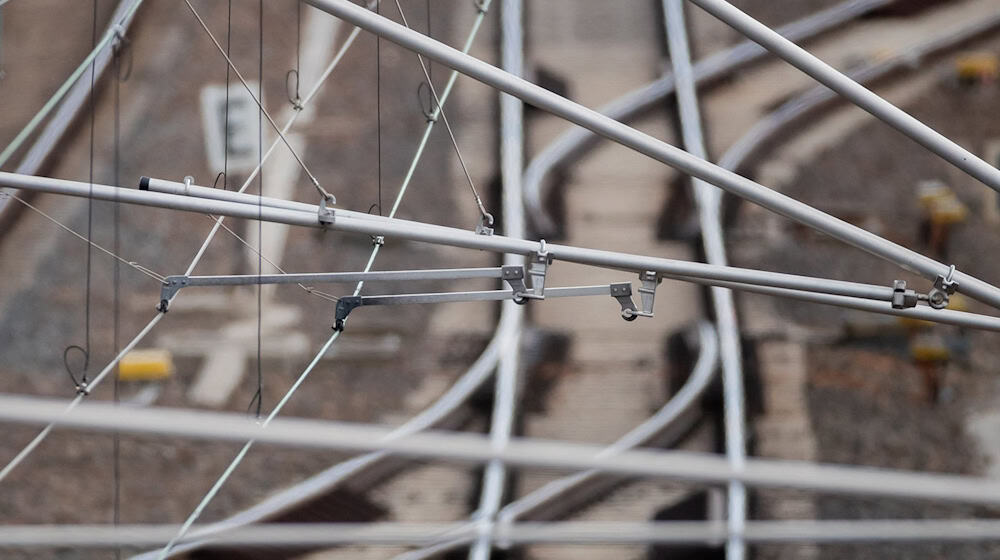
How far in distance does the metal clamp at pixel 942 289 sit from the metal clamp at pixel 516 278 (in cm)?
259

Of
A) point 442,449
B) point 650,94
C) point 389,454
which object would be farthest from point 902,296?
point 650,94

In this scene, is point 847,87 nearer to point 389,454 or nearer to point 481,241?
point 481,241

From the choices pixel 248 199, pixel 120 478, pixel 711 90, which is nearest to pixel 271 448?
pixel 120 478

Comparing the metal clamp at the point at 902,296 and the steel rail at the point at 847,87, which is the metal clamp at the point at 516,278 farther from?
the metal clamp at the point at 902,296

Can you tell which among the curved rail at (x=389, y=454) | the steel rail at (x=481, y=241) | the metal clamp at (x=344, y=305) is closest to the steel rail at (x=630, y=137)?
the steel rail at (x=481, y=241)

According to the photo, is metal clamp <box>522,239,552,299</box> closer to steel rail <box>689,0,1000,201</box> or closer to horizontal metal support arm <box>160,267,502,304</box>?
horizontal metal support arm <box>160,267,502,304</box>

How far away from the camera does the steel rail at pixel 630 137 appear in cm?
740

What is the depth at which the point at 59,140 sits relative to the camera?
16.3 meters

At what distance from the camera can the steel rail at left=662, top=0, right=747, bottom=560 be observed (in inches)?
523

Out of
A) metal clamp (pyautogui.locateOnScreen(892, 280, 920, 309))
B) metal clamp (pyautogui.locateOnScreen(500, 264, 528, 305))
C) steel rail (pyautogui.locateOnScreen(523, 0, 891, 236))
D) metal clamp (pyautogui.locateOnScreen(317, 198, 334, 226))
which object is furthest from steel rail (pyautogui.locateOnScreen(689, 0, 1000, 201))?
steel rail (pyautogui.locateOnScreen(523, 0, 891, 236))

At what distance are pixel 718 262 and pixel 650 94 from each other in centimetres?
415

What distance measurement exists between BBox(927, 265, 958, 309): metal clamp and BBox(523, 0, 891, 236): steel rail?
886cm

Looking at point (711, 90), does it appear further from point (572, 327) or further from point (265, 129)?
point (265, 129)

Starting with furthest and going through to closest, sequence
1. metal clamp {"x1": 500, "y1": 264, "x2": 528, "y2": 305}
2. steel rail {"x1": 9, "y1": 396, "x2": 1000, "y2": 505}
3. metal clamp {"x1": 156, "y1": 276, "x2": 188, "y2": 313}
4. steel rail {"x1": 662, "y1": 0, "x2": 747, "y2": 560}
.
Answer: steel rail {"x1": 662, "y1": 0, "x2": 747, "y2": 560} → metal clamp {"x1": 156, "y1": 276, "x2": 188, "y2": 313} → metal clamp {"x1": 500, "y1": 264, "x2": 528, "y2": 305} → steel rail {"x1": 9, "y1": 396, "x2": 1000, "y2": 505}
